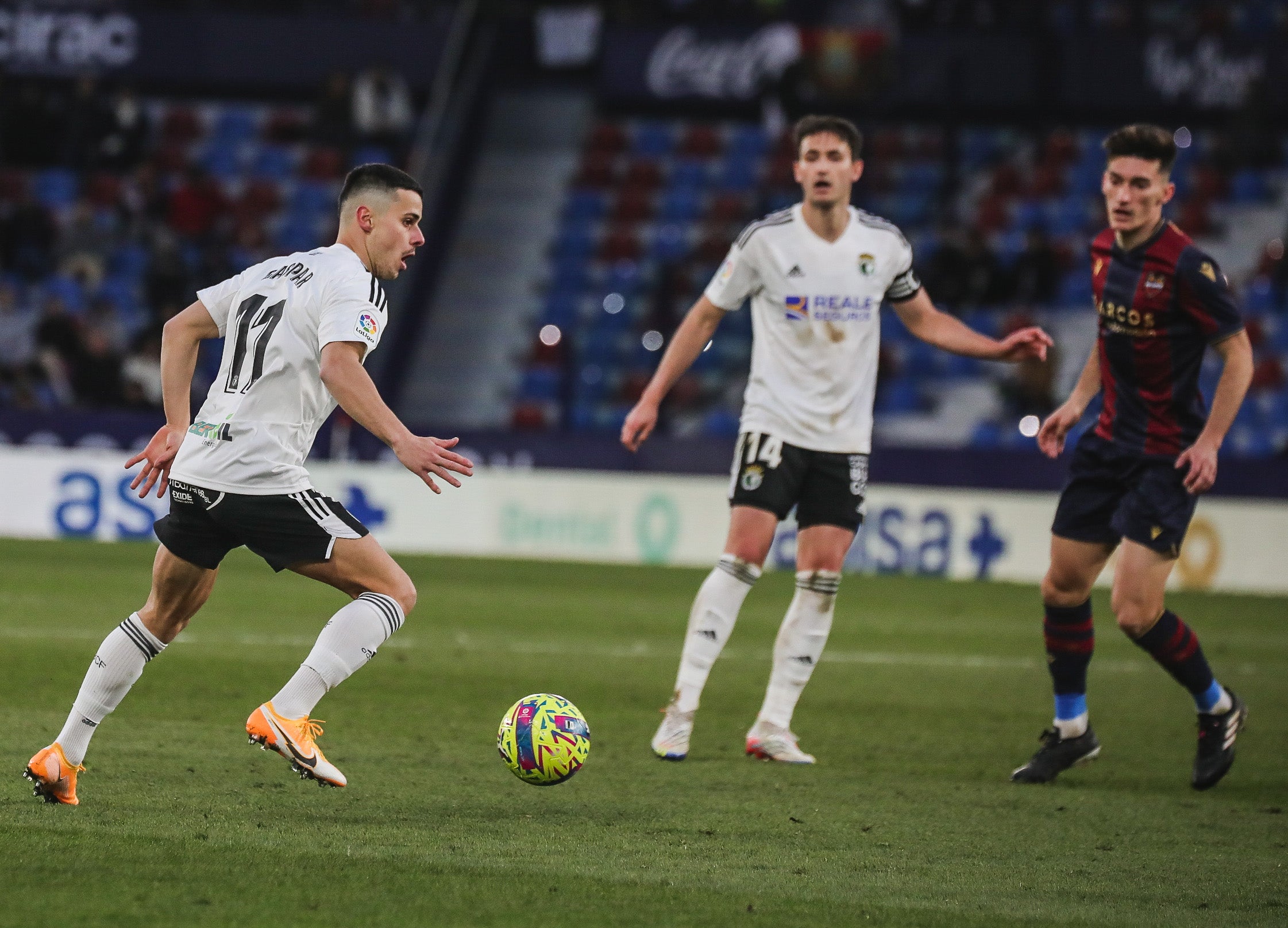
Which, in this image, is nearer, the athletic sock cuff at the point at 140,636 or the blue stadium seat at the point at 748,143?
the athletic sock cuff at the point at 140,636

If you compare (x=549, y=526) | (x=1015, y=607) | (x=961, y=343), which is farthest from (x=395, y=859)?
(x=549, y=526)

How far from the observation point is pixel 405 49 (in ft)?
78.8

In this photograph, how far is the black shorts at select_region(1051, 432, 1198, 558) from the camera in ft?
21.0

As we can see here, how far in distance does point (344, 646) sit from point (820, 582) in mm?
2214

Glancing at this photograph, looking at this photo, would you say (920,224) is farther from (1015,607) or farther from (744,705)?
(744,705)

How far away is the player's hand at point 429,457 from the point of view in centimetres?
492

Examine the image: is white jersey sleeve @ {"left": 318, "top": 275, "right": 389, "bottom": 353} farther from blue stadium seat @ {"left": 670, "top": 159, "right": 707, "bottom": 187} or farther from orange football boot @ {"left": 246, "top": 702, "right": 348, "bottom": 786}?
blue stadium seat @ {"left": 670, "top": 159, "right": 707, "bottom": 187}

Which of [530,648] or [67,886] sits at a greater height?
[67,886]

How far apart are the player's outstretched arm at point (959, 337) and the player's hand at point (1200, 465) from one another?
0.70 m

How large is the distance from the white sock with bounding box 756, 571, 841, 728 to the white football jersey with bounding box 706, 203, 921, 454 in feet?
1.70

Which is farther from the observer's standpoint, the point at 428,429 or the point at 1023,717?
the point at 428,429

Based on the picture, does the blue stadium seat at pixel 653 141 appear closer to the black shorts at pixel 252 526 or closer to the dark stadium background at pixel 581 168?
the dark stadium background at pixel 581 168

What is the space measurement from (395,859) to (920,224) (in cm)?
1787

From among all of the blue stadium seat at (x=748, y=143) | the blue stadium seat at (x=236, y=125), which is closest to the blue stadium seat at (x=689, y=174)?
the blue stadium seat at (x=748, y=143)
